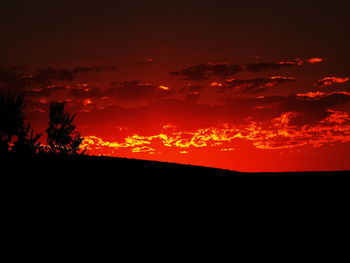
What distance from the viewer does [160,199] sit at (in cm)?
1891

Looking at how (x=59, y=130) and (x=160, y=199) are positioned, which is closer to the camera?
(x=160, y=199)

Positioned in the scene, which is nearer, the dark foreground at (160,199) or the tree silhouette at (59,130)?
the dark foreground at (160,199)

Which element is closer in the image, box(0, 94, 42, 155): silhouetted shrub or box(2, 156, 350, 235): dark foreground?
box(2, 156, 350, 235): dark foreground

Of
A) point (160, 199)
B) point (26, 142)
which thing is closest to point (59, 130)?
point (26, 142)

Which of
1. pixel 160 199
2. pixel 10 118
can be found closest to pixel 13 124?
pixel 10 118

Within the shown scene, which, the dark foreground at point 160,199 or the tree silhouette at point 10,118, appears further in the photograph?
the tree silhouette at point 10,118

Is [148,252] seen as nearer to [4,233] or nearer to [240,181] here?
[4,233]

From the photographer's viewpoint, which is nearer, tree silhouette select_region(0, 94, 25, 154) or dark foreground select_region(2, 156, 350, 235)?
dark foreground select_region(2, 156, 350, 235)

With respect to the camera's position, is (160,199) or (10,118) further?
(10,118)

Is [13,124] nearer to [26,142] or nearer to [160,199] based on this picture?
[26,142]

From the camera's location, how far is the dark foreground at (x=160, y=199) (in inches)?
588

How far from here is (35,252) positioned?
12445 mm

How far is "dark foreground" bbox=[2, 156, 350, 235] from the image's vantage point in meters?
14.9

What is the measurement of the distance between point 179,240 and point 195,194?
22.6 ft
